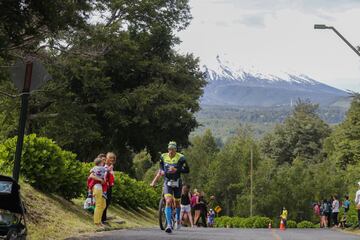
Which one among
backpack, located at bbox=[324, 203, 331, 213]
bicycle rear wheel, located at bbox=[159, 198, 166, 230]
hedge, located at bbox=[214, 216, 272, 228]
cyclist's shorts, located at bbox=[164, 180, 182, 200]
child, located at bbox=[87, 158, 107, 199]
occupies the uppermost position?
child, located at bbox=[87, 158, 107, 199]

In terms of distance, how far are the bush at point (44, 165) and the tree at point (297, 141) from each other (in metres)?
86.5

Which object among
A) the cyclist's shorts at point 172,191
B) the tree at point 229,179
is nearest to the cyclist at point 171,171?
the cyclist's shorts at point 172,191

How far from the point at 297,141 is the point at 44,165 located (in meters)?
91.2

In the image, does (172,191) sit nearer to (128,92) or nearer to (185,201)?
(185,201)

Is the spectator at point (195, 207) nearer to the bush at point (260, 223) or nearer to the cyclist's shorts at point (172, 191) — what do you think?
the cyclist's shorts at point (172, 191)

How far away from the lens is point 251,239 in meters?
13.1

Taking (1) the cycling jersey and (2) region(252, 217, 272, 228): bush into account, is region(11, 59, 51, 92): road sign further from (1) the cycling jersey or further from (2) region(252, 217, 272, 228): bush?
(2) region(252, 217, 272, 228): bush

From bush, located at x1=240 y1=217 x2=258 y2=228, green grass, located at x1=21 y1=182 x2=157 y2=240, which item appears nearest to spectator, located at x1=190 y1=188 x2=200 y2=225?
green grass, located at x1=21 y1=182 x2=157 y2=240

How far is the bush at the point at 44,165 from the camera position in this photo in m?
14.5

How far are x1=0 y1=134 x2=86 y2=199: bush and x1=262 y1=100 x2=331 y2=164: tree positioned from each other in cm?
8652

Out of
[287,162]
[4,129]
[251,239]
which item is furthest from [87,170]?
[287,162]

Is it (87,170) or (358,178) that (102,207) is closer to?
(87,170)

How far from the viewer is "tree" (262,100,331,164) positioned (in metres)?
101

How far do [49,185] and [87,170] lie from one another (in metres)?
3.93
